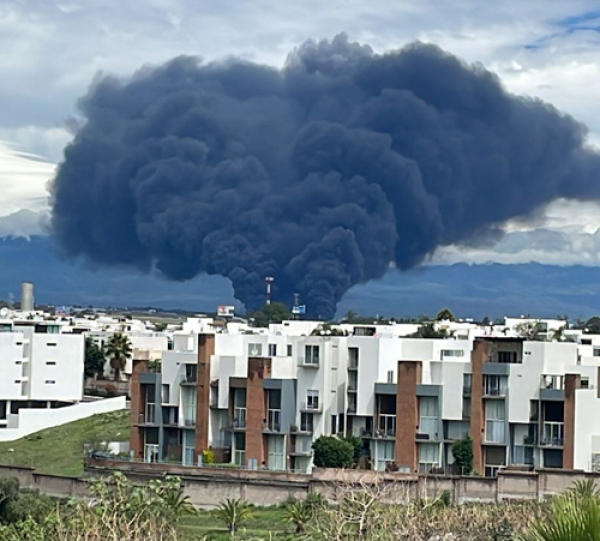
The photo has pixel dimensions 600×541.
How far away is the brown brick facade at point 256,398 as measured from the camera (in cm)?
3797

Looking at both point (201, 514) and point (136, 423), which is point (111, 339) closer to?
point (136, 423)

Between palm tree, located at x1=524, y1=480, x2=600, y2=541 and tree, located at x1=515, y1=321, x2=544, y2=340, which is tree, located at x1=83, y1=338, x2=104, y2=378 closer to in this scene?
tree, located at x1=515, y1=321, x2=544, y2=340

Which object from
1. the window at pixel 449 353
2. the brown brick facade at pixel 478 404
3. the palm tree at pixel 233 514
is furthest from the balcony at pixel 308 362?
the palm tree at pixel 233 514

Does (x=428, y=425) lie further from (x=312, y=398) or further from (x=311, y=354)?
(x=311, y=354)

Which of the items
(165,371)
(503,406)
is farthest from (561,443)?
(165,371)

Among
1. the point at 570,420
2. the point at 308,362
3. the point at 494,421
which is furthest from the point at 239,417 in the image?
the point at 570,420

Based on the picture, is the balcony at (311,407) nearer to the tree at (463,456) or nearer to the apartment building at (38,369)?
the tree at (463,456)

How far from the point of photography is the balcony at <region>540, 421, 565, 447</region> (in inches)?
1399

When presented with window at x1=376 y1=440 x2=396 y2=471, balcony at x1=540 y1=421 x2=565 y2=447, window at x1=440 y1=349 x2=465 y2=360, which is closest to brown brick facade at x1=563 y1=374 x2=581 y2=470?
balcony at x1=540 y1=421 x2=565 y2=447

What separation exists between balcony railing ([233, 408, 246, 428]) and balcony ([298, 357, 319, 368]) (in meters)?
2.10

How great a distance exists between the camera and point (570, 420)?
1385 inches

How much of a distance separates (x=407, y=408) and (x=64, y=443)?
625 inches

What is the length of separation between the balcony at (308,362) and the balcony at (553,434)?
22.0 ft

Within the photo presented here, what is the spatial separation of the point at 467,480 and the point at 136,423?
11780 millimetres
